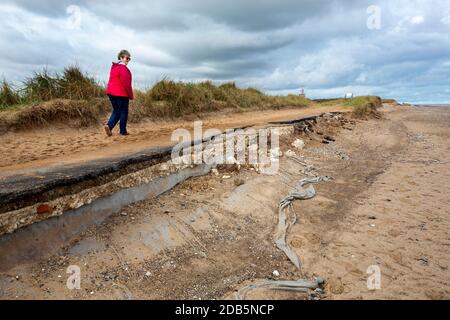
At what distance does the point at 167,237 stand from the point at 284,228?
1.50 metres

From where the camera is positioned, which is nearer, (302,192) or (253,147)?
(302,192)

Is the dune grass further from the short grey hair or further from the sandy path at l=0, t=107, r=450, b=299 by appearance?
the sandy path at l=0, t=107, r=450, b=299

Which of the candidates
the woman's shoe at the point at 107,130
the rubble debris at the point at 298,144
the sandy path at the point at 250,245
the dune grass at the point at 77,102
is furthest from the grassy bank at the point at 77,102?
the sandy path at the point at 250,245

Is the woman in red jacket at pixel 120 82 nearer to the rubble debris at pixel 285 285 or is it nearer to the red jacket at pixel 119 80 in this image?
the red jacket at pixel 119 80

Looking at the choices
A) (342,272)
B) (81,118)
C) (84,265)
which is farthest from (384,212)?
(81,118)

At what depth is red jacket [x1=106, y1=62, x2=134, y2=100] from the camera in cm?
677

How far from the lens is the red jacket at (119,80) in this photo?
22.2 ft

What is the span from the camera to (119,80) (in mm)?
6805

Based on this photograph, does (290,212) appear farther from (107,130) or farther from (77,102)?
(77,102)

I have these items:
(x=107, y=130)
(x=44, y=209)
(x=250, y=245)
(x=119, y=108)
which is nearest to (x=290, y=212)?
(x=250, y=245)

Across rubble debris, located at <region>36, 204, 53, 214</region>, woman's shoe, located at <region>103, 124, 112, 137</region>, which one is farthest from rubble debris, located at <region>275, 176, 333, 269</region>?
woman's shoe, located at <region>103, 124, 112, 137</region>

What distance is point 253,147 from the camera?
6.91 m

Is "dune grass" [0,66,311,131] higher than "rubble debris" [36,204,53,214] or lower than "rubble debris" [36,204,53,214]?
higher
